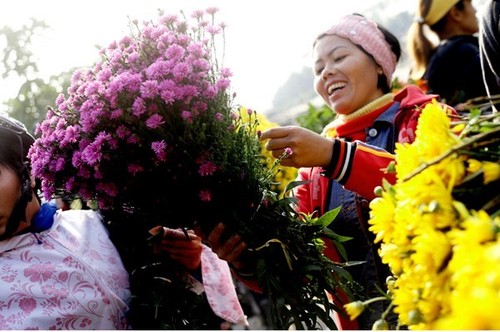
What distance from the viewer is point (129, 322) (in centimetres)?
201

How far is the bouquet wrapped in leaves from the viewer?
1611 millimetres

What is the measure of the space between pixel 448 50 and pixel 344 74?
1168 mm

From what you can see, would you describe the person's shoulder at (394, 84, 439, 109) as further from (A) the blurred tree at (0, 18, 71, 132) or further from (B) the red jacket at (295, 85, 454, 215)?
(A) the blurred tree at (0, 18, 71, 132)

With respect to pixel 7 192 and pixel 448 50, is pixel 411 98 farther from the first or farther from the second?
pixel 7 192

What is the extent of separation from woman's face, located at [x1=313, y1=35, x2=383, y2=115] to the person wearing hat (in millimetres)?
978

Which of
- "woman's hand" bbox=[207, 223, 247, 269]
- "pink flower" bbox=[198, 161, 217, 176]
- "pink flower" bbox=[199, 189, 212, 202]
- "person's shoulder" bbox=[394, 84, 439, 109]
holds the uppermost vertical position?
"person's shoulder" bbox=[394, 84, 439, 109]

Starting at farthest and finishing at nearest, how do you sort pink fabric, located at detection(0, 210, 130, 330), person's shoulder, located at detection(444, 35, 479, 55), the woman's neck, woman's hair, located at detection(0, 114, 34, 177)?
1. person's shoulder, located at detection(444, 35, 479, 55)
2. the woman's neck
3. woman's hair, located at detection(0, 114, 34, 177)
4. pink fabric, located at detection(0, 210, 130, 330)

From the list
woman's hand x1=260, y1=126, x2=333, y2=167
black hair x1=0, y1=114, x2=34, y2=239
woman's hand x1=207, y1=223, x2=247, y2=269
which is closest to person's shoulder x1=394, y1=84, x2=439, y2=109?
woman's hand x1=260, y1=126, x2=333, y2=167

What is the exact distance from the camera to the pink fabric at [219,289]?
7.33ft

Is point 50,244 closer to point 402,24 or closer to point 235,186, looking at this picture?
point 235,186

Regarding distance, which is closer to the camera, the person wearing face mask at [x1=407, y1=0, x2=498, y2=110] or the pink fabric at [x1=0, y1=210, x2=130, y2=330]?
the pink fabric at [x1=0, y1=210, x2=130, y2=330]

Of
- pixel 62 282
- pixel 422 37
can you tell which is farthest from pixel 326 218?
pixel 422 37

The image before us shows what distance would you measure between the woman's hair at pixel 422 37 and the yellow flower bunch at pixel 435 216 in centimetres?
256

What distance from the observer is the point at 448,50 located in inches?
122
